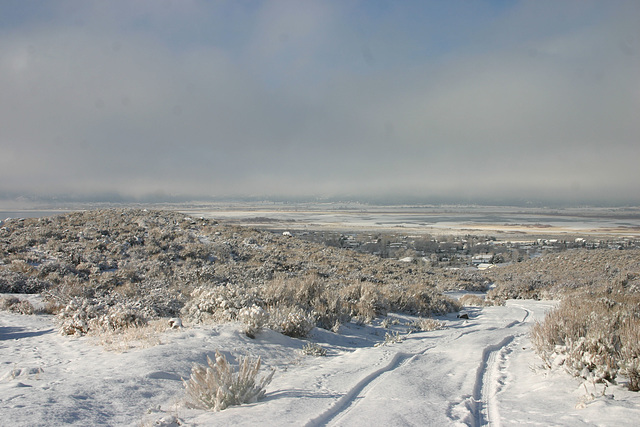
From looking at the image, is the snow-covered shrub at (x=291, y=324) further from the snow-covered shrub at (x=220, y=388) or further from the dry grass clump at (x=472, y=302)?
the dry grass clump at (x=472, y=302)

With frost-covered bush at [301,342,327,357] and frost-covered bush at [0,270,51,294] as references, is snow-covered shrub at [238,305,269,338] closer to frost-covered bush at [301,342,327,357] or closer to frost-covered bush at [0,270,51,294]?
frost-covered bush at [301,342,327,357]

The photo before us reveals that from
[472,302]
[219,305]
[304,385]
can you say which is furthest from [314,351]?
[472,302]

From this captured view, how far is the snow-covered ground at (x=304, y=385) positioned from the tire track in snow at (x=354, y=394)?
15 mm

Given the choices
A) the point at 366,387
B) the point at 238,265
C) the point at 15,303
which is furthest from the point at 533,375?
the point at 238,265

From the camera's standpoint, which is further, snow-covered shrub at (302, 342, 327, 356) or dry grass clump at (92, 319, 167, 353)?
snow-covered shrub at (302, 342, 327, 356)

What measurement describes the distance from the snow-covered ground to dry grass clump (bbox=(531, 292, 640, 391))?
0.65 feet

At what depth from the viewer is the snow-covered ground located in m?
3.35

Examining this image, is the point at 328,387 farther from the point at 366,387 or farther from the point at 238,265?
the point at 238,265

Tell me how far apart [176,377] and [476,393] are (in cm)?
360

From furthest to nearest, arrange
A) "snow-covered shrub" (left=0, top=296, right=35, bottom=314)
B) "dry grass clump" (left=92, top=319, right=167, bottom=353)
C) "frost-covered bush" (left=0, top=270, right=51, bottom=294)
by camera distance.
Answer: "frost-covered bush" (left=0, top=270, right=51, bottom=294) < "snow-covered shrub" (left=0, top=296, right=35, bottom=314) < "dry grass clump" (left=92, top=319, right=167, bottom=353)

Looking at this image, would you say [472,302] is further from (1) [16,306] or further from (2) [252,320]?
(1) [16,306]

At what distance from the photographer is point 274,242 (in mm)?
24734

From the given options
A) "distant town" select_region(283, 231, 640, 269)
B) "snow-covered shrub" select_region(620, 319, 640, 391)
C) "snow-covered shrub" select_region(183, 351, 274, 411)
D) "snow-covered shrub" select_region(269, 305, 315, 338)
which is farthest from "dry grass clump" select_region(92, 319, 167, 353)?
"distant town" select_region(283, 231, 640, 269)

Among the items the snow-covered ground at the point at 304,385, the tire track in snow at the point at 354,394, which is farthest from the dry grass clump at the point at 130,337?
the tire track in snow at the point at 354,394
